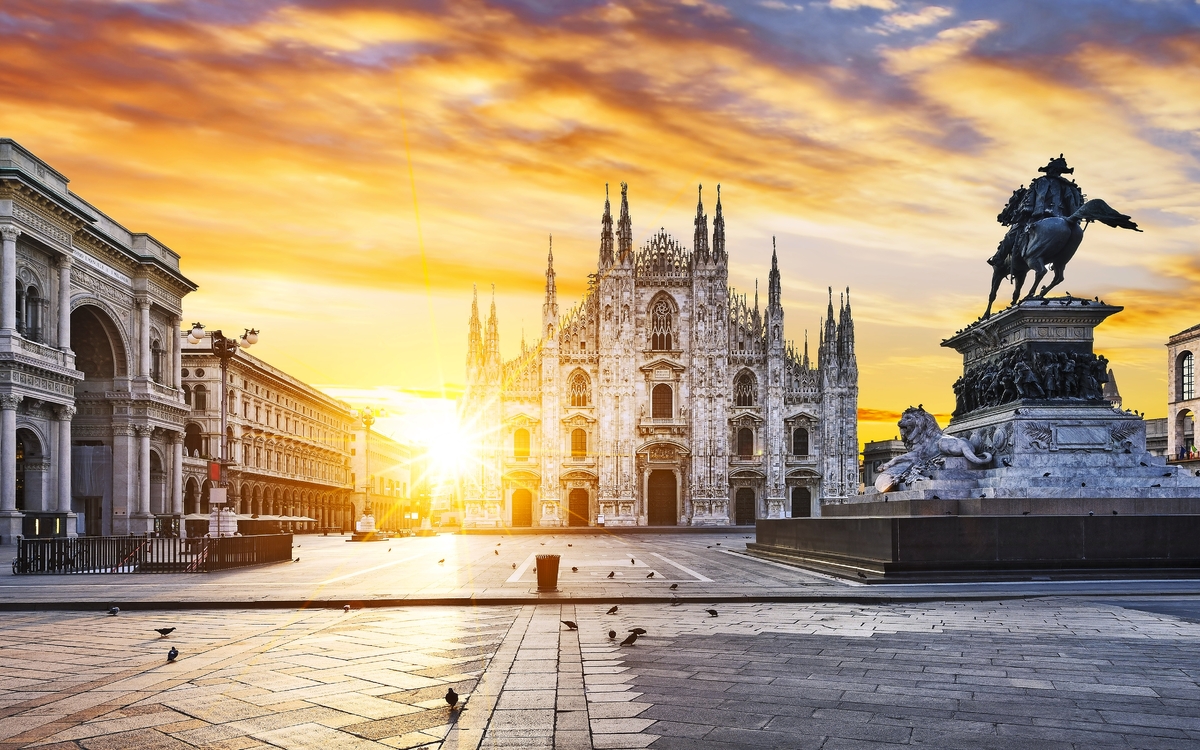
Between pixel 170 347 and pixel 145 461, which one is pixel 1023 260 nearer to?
pixel 145 461

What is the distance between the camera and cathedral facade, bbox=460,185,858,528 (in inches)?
2562

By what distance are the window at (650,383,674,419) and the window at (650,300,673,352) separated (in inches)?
97.5

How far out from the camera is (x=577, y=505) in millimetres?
65875

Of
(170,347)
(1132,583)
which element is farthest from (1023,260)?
(170,347)

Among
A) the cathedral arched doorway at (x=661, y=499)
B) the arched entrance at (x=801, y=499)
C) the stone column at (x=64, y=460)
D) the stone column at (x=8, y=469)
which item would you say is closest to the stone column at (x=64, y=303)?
the stone column at (x=64, y=460)

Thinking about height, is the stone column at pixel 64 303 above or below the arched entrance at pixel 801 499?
above

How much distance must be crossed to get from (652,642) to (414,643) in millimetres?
2307

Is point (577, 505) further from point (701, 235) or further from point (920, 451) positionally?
point (920, 451)

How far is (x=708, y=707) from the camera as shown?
22.0 feet

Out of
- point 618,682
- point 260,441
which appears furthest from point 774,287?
point 618,682

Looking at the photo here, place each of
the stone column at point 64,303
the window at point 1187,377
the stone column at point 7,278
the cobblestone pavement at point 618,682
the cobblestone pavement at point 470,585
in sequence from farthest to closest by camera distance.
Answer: the window at point 1187,377
the stone column at point 64,303
the stone column at point 7,278
the cobblestone pavement at point 470,585
the cobblestone pavement at point 618,682

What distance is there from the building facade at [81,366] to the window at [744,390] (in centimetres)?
3364

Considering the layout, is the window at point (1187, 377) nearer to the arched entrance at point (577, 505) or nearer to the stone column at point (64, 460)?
the arched entrance at point (577, 505)

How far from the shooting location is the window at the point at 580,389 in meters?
66.2
